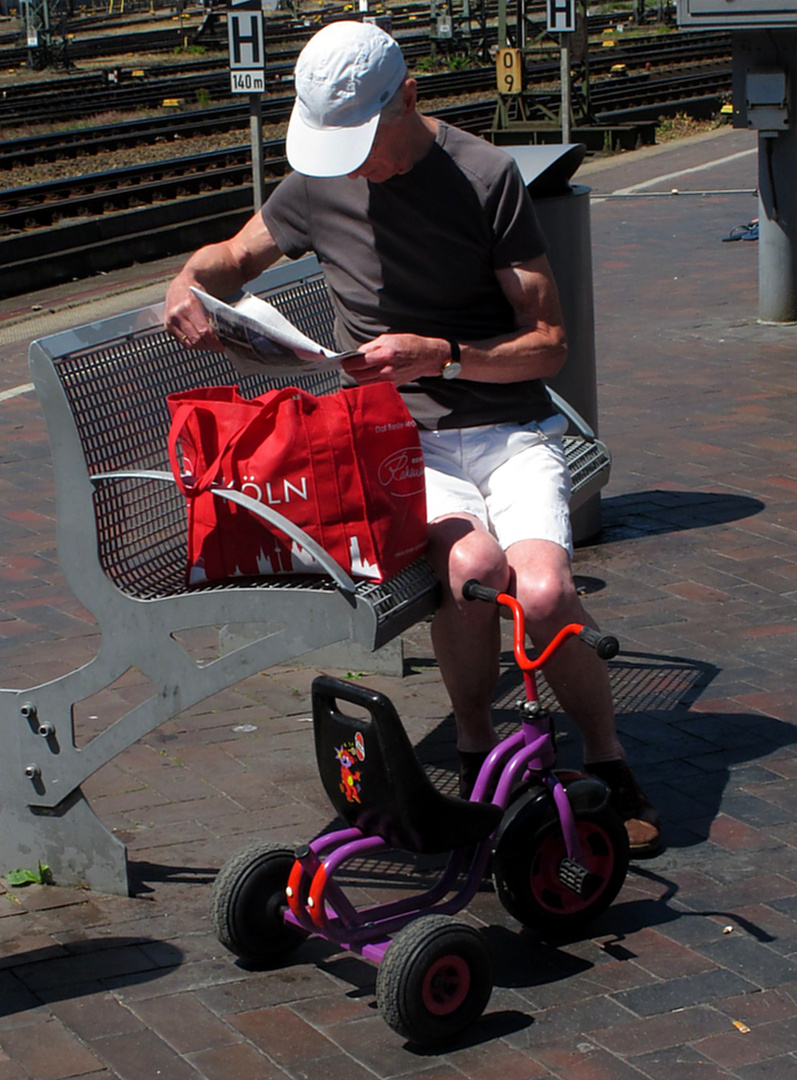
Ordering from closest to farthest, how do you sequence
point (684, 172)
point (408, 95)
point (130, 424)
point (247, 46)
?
1. point (408, 95)
2. point (130, 424)
3. point (247, 46)
4. point (684, 172)

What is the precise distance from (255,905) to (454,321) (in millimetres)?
1375

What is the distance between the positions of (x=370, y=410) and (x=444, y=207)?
617 mm

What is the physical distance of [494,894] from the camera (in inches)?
131

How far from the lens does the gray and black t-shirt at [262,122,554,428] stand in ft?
11.3

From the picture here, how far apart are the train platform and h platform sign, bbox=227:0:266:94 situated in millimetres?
3943

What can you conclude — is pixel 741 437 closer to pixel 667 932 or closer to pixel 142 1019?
pixel 667 932

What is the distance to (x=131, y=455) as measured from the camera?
3.66 m

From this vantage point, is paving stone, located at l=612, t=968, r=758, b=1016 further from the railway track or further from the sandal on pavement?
the railway track

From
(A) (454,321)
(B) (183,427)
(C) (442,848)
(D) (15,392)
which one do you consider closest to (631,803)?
(C) (442,848)

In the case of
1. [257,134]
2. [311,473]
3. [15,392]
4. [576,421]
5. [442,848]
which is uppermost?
[257,134]

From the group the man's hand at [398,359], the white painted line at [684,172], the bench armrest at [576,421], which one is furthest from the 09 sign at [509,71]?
the man's hand at [398,359]

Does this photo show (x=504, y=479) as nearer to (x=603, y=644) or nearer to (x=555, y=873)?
(x=603, y=644)

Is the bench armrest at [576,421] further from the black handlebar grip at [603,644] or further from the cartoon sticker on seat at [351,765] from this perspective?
the cartoon sticker on seat at [351,765]

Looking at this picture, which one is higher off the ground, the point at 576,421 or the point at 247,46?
the point at 247,46
